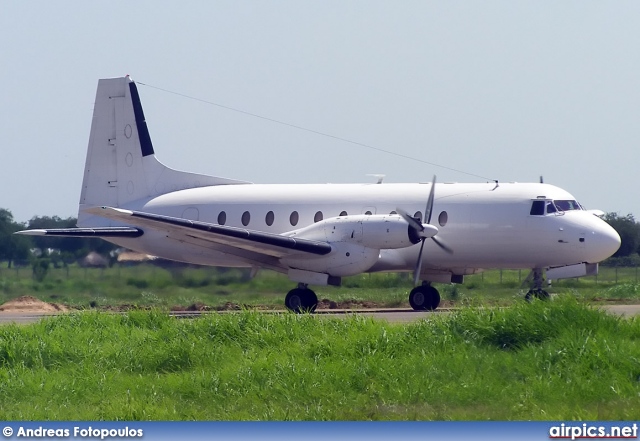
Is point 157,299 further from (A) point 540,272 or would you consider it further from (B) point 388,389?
(B) point 388,389

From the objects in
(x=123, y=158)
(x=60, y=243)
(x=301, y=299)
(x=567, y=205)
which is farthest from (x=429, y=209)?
(x=60, y=243)

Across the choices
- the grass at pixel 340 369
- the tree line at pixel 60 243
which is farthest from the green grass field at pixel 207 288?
the grass at pixel 340 369

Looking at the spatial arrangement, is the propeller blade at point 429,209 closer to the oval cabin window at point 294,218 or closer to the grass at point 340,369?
the oval cabin window at point 294,218

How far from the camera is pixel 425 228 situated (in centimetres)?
2259

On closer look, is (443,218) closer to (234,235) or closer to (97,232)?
(234,235)

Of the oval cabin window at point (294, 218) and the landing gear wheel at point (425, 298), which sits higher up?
the oval cabin window at point (294, 218)

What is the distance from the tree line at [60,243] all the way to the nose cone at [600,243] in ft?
39.7

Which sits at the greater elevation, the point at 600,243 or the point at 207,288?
the point at 600,243

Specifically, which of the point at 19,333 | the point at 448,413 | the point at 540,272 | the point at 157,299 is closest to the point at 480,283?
the point at 540,272

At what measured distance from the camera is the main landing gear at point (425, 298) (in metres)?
24.4

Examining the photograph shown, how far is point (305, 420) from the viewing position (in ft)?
37.8

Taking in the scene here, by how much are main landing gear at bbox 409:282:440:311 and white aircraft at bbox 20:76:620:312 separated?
27 mm

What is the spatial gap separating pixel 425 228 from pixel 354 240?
1625 millimetres

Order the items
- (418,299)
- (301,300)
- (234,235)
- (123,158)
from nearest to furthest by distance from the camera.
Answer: (234,235) → (301,300) → (418,299) → (123,158)
